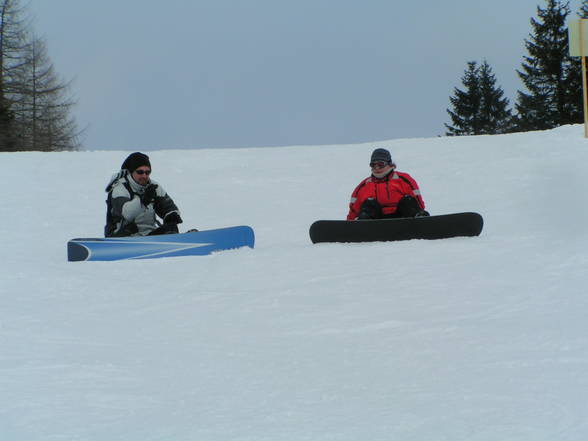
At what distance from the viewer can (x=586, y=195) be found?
10.0 meters

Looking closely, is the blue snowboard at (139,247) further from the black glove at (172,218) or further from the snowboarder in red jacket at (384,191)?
the snowboarder in red jacket at (384,191)

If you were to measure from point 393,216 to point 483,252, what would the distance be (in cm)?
160

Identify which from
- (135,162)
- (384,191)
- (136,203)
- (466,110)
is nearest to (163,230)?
(136,203)

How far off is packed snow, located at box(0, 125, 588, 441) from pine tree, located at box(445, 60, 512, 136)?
3713 cm

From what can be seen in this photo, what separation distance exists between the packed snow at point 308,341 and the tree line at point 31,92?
26972mm

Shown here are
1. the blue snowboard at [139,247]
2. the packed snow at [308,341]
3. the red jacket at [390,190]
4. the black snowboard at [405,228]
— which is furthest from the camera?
the red jacket at [390,190]

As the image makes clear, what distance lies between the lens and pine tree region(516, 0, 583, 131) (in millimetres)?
34469

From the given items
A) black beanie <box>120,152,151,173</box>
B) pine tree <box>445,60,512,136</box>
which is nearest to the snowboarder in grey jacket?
black beanie <box>120,152,151,173</box>

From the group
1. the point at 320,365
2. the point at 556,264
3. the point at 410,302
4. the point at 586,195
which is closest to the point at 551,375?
the point at 320,365

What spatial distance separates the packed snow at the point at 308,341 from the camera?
8.60 ft

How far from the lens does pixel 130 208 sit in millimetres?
7445

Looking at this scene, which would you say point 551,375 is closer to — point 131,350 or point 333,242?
point 131,350

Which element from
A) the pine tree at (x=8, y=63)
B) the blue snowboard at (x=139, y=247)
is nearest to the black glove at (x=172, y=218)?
the blue snowboard at (x=139, y=247)

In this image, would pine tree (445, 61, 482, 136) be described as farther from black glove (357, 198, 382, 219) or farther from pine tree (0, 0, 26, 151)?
black glove (357, 198, 382, 219)
